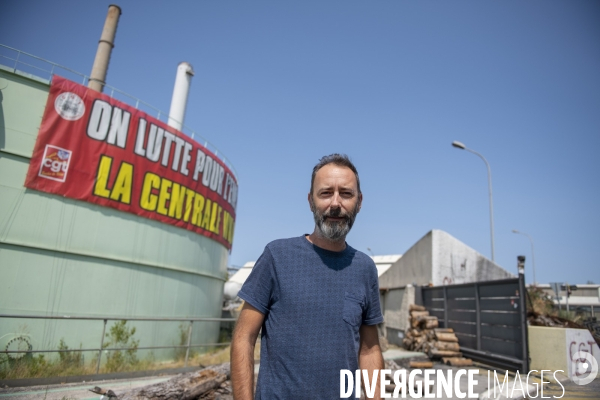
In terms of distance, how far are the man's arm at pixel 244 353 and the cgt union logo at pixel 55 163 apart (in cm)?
1205

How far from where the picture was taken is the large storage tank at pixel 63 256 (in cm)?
1077

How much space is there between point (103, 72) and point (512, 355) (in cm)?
2149

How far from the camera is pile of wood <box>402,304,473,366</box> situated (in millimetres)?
11289

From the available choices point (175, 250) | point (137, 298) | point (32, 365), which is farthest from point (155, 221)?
point (32, 365)

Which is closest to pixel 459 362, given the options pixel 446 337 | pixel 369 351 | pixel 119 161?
pixel 446 337

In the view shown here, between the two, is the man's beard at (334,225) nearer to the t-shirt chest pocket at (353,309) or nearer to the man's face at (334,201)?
the man's face at (334,201)

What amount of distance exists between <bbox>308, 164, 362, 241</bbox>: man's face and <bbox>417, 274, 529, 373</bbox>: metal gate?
9.15m

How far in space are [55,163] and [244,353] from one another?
12237 millimetres

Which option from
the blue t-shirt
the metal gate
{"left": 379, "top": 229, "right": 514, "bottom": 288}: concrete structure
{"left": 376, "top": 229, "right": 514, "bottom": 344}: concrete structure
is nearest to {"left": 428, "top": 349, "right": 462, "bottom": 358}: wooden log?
→ the metal gate

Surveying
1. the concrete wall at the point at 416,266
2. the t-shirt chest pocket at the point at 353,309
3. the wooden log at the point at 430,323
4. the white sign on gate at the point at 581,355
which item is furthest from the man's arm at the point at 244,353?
the concrete wall at the point at 416,266

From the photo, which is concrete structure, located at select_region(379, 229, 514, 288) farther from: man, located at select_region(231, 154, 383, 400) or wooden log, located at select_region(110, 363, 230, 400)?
man, located at select_region(231, 154, 383, 400)

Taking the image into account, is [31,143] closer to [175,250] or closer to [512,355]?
[175,250]

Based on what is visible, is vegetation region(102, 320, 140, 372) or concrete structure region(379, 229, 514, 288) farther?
concrete structure region(379, 229, 514, 288)

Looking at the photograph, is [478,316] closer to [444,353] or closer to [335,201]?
[444,353]
